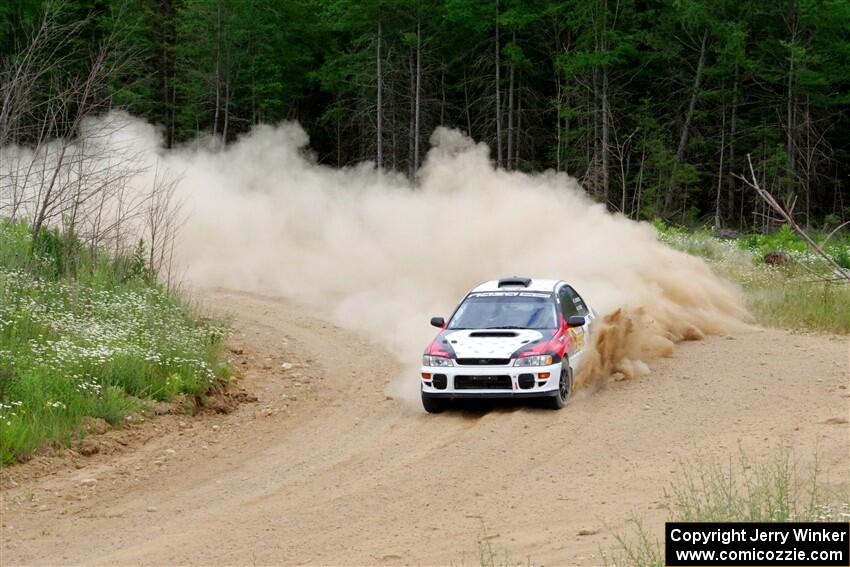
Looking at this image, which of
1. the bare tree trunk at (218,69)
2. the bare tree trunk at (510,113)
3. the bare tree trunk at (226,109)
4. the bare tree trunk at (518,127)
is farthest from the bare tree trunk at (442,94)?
the bare tree trunk at (218,69)

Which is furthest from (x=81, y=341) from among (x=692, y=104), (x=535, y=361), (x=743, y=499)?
(x=692, y=104)

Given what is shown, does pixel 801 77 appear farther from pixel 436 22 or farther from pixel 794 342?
pixel 794 342

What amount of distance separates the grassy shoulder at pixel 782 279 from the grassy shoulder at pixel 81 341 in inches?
386

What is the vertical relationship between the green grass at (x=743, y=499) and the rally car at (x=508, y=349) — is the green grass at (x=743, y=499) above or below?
below

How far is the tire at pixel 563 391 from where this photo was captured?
1458 centimetres

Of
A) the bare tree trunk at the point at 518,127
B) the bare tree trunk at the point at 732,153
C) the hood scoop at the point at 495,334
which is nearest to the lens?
the hood scoop at the point at 495,334

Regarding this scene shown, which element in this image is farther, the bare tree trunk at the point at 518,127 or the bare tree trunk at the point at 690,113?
the bare tree trunk at the point at 518,127

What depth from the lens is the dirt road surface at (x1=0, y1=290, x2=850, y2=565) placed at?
32.1 feet

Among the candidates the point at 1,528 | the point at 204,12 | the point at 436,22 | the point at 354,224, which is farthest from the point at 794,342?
the point at 204,12

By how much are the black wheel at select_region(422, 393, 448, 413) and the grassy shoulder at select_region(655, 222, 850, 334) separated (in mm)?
5775

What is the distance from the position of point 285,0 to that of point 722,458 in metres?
48.6

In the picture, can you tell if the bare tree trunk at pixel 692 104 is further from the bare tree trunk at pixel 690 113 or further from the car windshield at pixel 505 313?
the car windshield at pixel 505 313

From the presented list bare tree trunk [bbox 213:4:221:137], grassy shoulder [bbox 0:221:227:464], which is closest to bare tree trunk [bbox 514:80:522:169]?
bare tree trunk [bbox 213:4:221:137]

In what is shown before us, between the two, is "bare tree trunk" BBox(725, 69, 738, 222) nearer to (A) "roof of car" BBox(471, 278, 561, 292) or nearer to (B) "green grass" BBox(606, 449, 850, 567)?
(A) "roof of car" BBox(471, 278, 561, 292)
